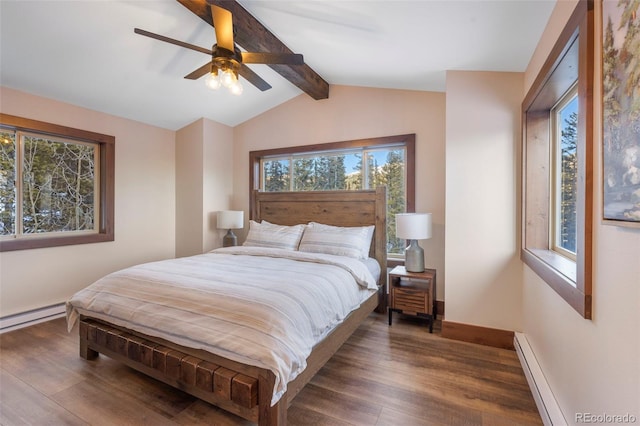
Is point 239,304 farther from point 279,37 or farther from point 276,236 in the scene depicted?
point 279,37

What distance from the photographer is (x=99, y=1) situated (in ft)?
7.25

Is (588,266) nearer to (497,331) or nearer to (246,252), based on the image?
(497,331)

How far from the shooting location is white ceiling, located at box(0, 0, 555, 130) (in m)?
2.03

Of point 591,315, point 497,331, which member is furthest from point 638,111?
point 497,331

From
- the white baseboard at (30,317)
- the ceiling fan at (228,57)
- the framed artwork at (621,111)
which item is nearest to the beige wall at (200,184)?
the white baseboard at (30,317)

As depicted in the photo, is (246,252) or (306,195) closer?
(246,252)

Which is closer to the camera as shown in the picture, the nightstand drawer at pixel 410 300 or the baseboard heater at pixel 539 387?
the baseboard heater at pixel 539 387

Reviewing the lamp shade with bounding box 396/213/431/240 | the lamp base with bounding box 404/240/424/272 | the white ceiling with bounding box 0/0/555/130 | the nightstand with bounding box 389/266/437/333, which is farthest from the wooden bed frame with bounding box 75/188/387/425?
the white ceiling with bounding box 0/0/555/130

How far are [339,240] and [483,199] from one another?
146 cm

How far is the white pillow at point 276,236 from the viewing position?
3.50m

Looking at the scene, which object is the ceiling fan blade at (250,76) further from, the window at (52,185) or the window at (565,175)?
the window at (52,185)

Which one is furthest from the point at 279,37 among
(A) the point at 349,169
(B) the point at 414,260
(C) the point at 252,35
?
(B) the point at 414,260

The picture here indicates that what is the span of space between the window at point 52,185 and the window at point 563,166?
4560 mm

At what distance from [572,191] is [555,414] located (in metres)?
1.38
